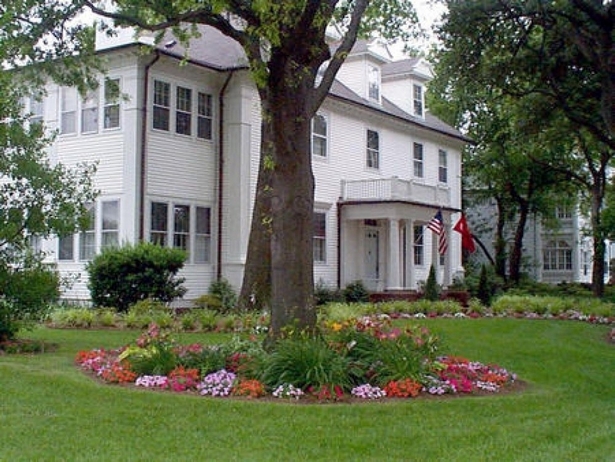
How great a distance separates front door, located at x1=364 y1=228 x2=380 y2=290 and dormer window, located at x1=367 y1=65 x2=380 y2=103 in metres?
5.37

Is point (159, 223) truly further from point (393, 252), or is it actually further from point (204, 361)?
point (204, 361)

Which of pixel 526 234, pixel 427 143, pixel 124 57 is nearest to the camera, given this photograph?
pixel 124 57

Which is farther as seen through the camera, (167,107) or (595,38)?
(167,107)

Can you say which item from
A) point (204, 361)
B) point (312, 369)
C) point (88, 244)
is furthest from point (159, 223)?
point (312, 369)

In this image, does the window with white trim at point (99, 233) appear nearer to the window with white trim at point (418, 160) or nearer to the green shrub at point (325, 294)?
the green shrub at point (325, 294)

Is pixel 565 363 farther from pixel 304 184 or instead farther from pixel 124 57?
pixel 124 57

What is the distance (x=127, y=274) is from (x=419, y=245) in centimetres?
1634

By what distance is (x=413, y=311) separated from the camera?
2255 cm

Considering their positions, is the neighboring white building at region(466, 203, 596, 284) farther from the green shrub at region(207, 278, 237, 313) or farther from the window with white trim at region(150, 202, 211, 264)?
the green shrub at region(207, 278, 237, 313)

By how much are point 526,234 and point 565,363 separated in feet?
131

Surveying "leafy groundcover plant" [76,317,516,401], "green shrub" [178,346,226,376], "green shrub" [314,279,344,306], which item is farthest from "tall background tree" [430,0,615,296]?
"green shrub" [178,346,226,376]

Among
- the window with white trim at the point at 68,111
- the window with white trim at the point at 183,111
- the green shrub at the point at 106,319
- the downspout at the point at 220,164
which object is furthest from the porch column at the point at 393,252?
the green shrub at the point at 106,319

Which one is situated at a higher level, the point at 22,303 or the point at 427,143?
the point at 427,143

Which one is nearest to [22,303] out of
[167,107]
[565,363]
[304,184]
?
[304,184]
